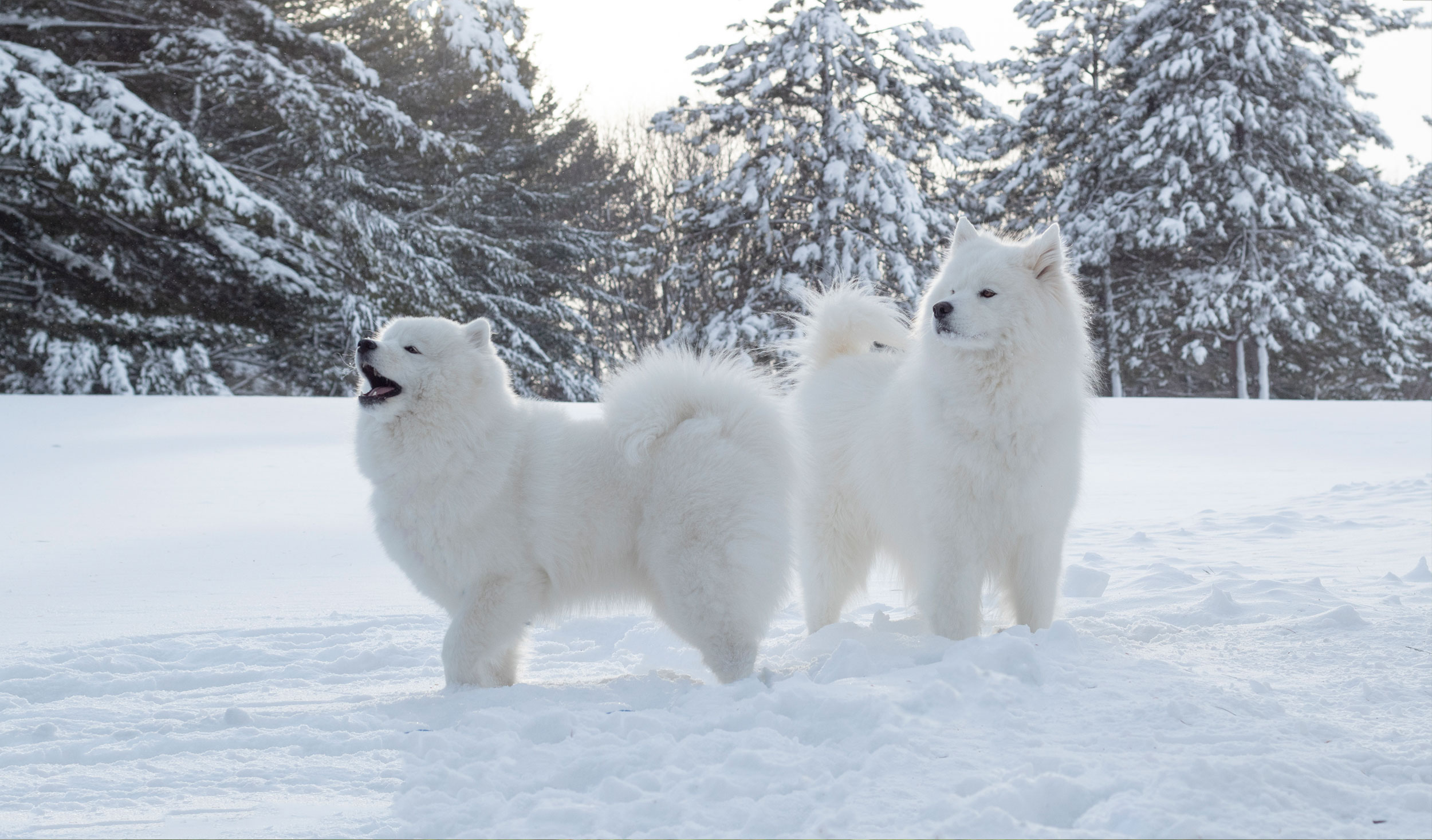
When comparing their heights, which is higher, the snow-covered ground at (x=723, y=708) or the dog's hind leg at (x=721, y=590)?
the dog's hind leg at (x=721, y=590)

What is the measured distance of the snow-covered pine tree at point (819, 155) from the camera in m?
19.0

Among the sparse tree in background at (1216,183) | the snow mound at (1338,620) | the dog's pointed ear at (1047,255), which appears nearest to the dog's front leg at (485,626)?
the dog's pointed ear at (1047,255)

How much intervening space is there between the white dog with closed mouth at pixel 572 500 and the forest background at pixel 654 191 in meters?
6.18

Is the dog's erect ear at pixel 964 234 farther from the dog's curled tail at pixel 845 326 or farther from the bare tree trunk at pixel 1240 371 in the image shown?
the bare tree trunk at pixel 1240 371

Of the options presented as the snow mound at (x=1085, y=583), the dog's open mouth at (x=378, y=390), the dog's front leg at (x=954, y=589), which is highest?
the dog's open mouth at (x=378, y=390)

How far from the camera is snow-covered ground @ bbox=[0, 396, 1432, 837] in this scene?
217 cm

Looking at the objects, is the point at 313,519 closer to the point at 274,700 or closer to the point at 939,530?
the point at 274,700

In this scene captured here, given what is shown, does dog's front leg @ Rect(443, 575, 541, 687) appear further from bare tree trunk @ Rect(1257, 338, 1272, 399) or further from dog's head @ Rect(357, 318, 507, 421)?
bare tree trunk @ Rect(1257, 338, 1272, 399)

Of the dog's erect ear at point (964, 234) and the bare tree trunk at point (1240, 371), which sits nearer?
the dog's erect ear at point (964, 234)

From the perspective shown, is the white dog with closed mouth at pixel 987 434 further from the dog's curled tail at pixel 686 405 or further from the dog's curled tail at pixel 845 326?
the dog's curled tail at pixel 845 326

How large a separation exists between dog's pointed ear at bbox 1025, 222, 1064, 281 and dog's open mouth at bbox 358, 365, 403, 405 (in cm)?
232

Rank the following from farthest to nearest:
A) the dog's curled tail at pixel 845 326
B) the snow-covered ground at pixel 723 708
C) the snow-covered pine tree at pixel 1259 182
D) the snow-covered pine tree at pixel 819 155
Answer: the snow-covered pine tree at pixel 1259 182, the snow-covered pine tree at pixel 819 155, the dog's curled tail at pixel 845 326, the snow-covered ground at pixel 723 708

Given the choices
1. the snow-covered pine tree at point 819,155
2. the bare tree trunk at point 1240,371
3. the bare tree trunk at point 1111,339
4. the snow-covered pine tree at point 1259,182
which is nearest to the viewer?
the snow-covered pine tree at point 819,155

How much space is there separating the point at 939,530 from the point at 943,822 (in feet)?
5.55
